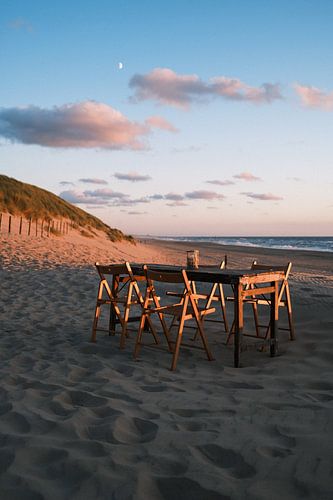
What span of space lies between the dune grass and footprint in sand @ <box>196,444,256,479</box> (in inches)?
1001

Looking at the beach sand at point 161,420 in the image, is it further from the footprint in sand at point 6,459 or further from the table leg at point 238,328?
the table leg at point 238,328

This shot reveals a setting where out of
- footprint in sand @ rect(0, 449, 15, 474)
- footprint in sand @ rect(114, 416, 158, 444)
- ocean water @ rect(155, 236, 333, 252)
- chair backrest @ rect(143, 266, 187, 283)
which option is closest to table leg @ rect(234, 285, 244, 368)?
chair backrest @ rect(143, 266, 187, 283)

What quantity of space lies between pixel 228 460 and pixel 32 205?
28797 millimetres

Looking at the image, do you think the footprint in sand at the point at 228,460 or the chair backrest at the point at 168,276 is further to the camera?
the chair backrest at the point at 168,276

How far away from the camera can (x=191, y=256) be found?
18.2ft

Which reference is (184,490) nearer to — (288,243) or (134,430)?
(134,430)

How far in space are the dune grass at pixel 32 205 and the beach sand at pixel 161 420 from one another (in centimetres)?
2286

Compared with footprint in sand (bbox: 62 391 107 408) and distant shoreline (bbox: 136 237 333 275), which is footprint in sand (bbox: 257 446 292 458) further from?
distant shoreline (bbox: 136 237 333 275)

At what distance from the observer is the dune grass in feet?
90.3

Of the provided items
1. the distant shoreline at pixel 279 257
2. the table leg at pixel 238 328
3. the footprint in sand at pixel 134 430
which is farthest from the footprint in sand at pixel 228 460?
the distant shoreline at pixel 279 257

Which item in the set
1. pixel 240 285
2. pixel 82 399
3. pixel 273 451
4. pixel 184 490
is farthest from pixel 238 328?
pixel 184 490

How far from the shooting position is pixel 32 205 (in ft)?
96.8

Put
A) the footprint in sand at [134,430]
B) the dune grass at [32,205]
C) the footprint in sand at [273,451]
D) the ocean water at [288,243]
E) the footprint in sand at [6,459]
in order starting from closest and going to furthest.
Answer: the footprint in sand at [6,459] → the footprint in sand at [273,451] → the footprint in sand at [134,430] → the dune grass at [32,205] → the ocean water at [288,243]

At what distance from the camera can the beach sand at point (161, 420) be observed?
7.14ft
